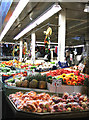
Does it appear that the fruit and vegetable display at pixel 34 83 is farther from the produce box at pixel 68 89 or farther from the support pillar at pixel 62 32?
the support pillar at pixel 62 32

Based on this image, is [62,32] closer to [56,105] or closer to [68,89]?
[68,89]

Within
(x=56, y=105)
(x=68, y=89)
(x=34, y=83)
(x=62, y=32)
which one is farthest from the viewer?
(x=62, y=32)

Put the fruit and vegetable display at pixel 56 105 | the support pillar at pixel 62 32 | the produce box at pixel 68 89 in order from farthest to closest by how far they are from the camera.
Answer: the support pillar at pixel 62 32
the produce box at pixel 68 89
the fruit and vegetable display at pixel 56 105

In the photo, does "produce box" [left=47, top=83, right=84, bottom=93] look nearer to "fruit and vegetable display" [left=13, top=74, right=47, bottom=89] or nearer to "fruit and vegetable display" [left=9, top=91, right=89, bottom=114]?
"fruit and vegetable display" [left=13, top=74, right=47, bottom=89]

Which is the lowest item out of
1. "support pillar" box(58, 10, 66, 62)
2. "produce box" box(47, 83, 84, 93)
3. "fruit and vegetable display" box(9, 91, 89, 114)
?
"fruit and vegetable display" box(9, 91, 89, 114)

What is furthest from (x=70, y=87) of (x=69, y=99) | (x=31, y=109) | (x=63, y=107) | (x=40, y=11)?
(x=40, y=11)

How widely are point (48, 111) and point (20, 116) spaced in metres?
0.42

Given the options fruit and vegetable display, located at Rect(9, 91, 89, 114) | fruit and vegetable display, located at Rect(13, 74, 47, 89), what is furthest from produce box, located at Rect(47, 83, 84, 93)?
fruit and vegetable display, located at Rect(9, 91, 89, 114)

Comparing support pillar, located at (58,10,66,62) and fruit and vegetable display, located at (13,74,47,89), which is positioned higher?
support pillar, located at (58,10,66,62)

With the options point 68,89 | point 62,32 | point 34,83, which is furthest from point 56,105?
point 62,32

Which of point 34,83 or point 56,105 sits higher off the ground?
point 34,83

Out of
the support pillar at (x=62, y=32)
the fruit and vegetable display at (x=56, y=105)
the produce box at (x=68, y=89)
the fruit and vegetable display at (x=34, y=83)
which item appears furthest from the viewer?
the support pillar at (x=62, y=32)

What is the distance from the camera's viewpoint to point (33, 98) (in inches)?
121

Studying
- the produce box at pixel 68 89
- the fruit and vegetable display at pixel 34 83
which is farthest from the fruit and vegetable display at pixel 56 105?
the fruit and vegetable display at pixel 34 83
